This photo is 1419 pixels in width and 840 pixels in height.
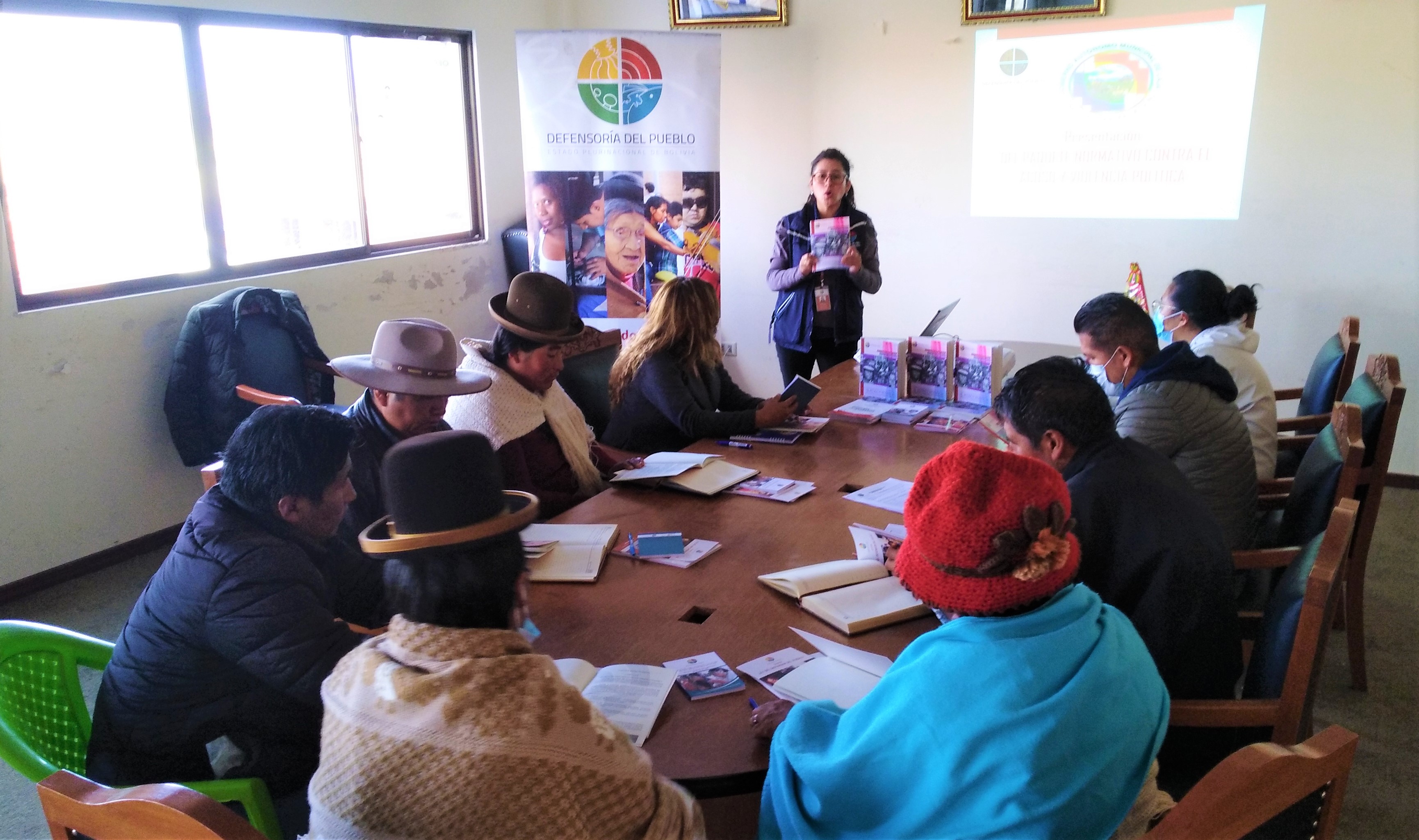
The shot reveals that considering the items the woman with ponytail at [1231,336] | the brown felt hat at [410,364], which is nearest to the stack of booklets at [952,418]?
the woman with ponytail at [1231,336]

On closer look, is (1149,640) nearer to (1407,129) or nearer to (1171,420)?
(1171,420)

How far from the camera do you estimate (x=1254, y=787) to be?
3.71 feet

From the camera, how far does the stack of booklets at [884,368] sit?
365 cm

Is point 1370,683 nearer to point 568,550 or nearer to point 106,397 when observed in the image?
point 568,550

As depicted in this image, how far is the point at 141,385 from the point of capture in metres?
4.07

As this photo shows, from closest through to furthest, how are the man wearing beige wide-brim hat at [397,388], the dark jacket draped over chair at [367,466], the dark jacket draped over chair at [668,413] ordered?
the dark jacket draped over chair at [367,466] < the man wearing beige wide-brim hat at [397,388] < the dark jacket draped over chair at [668,413]

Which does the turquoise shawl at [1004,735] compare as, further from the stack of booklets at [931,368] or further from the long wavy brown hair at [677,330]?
the stack of booklets at [931,368]

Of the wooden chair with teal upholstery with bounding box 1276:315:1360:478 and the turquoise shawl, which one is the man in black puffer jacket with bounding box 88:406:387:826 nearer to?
the turquoise shawl

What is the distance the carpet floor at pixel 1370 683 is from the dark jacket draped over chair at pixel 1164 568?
81 centimetres

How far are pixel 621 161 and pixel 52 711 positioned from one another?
12.9ft

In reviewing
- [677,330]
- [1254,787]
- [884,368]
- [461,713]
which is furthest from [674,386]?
[1254,787]

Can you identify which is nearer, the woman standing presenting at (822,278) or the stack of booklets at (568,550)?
the stack of booklets at (568,550)

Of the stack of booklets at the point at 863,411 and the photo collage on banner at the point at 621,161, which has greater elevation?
the photo collage on banner at the point at 621,161

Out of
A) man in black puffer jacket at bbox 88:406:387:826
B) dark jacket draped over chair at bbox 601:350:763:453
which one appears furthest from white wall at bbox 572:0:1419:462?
man in black puffer jacket at bbox 88:406:387:826
